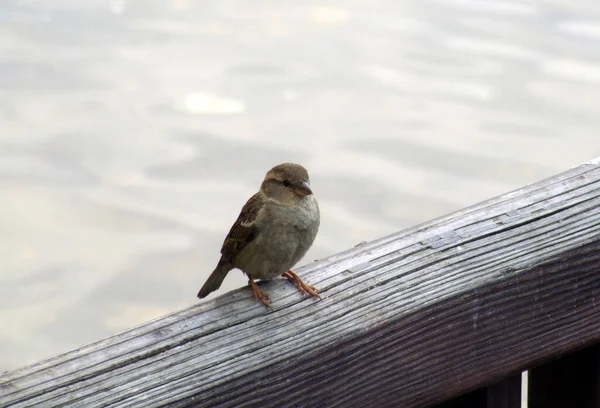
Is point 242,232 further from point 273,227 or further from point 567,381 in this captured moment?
point 567,381

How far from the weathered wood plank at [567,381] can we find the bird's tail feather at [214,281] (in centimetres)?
95

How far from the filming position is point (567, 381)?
170 centimetres

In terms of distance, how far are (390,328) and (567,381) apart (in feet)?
1.50

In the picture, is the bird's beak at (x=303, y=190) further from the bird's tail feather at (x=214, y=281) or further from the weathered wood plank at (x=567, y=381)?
the weathered wood plank at (x=567, y=381)

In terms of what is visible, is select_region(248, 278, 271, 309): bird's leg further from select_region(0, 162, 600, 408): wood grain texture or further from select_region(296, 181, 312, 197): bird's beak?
select_region(296, 181, 312, 197): bird's beak

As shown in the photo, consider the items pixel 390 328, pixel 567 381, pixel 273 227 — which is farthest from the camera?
pixel 273 227

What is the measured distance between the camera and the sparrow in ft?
7.66

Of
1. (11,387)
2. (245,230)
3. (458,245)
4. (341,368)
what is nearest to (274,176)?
(245,230)

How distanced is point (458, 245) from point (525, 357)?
204mm

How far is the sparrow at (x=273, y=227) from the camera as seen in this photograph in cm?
233

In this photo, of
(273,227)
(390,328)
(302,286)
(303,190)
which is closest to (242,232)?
(273,227)

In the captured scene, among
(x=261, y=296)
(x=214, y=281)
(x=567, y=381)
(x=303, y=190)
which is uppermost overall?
(x=303, y=190)

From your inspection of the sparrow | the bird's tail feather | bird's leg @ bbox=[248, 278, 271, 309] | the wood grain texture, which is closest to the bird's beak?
the sparrow

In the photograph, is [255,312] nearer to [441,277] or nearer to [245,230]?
[441,277]
